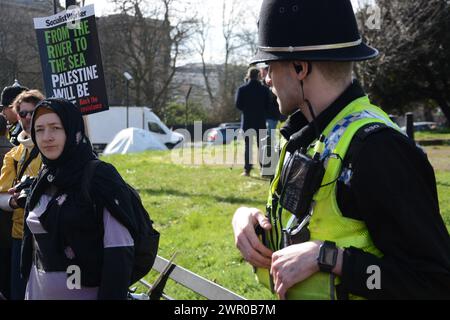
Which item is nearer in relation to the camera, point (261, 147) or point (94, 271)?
point (94, 271)

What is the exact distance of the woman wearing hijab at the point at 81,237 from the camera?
283 centimetres

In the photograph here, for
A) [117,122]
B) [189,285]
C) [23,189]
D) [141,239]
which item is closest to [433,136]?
[117,122]

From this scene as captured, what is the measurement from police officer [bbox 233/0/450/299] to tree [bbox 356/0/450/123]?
51.7 ft

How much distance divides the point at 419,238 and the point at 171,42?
41134 mm

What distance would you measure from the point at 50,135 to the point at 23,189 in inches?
39.5

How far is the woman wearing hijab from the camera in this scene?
2.83 m

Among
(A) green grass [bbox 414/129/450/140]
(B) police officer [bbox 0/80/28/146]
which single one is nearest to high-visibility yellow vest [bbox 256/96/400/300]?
(B) police officer [bbox 0/80/28/146]

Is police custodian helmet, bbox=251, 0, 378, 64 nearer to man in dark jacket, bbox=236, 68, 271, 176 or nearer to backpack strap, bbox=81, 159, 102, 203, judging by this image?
backpack strap, bbox=81, 159, 102, 203

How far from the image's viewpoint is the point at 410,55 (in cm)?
2191

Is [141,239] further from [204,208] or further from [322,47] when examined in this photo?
[204,208]

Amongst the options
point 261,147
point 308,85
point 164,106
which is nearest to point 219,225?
point 261,147
